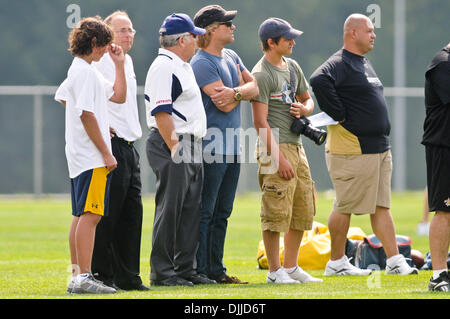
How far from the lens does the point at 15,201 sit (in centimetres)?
2248

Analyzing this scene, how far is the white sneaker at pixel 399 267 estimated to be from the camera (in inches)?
324

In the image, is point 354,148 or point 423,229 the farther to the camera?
point 423,229

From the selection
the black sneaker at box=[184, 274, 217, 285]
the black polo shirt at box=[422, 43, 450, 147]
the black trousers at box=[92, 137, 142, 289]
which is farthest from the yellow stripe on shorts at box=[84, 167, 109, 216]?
the black polo shirt at box=[422, 43, 450, 147]

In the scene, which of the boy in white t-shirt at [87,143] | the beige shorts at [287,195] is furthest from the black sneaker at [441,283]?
the boy in white t-shirt at [87,143]

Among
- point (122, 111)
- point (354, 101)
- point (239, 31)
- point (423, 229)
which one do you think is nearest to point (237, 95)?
point (122, 111)

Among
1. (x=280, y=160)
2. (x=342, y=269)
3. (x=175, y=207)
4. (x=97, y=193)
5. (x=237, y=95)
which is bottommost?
(x=342, y=269)

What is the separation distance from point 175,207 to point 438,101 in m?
2.09

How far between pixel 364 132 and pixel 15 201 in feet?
50.6

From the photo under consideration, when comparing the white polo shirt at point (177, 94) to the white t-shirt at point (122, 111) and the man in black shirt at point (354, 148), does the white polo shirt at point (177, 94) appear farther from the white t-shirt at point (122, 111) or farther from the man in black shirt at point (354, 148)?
the man in black shirt at point (354, 148)

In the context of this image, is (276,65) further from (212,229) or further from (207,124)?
(212,229)

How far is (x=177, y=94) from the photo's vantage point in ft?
23.6

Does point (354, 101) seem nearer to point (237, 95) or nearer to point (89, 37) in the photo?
point (237, 95)
